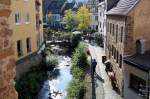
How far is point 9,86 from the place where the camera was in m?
4.19

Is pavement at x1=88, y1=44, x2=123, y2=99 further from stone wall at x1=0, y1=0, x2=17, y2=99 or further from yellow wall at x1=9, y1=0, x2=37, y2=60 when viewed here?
stone wall at x1=0, y1=0, x2=17, y2=99

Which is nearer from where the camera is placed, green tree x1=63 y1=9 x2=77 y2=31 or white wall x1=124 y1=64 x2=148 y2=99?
white wall x1=124 y1=64 x2=148 y2=99

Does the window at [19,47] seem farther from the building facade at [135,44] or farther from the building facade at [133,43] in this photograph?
the building facade at [135,44]

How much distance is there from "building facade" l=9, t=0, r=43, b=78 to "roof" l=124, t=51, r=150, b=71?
1129cm

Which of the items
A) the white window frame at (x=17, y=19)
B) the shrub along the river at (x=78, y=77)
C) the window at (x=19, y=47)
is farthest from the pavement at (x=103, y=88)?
the white window frame at (x=17, y=19)

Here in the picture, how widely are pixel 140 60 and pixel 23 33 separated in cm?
1440

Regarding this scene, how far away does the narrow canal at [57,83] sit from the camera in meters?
25.6

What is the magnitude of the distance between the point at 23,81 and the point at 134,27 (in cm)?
1086

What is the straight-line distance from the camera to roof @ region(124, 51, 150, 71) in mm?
18562

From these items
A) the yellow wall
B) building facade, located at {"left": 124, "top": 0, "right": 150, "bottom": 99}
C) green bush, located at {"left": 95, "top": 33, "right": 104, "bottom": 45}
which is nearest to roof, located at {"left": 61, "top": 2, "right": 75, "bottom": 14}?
green bush, located at {"left": 95, "top": 33, "right": 104, "bottom": 45}

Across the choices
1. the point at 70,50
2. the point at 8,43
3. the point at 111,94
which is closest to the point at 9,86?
the point at 8,43

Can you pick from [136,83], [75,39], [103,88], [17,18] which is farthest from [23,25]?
[75,39]

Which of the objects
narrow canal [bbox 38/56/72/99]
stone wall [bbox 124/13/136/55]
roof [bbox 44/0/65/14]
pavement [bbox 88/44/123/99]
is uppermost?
roof [bbox 44/0/65/14]

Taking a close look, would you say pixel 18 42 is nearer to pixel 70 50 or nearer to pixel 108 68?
pixel 108 68
